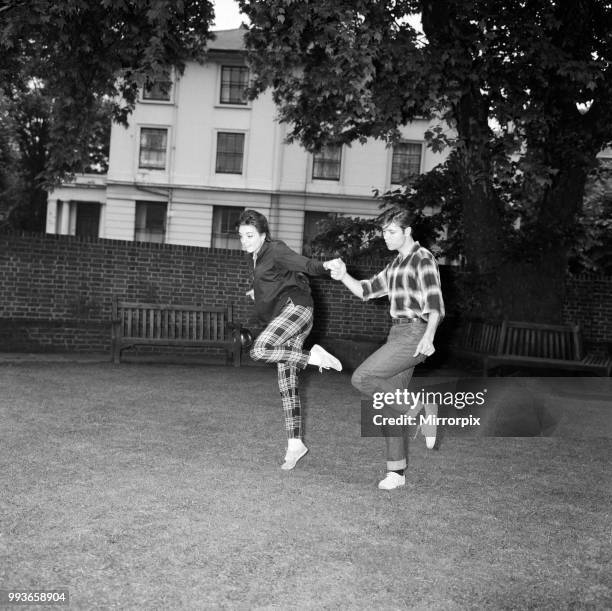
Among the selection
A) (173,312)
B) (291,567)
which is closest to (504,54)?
(173,312)

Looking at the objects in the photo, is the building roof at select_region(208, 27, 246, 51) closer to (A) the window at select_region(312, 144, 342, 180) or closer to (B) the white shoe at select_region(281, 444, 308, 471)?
(A) the window at select_region(312, 144, 342, 180)

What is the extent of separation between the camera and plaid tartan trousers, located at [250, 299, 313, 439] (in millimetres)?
5543

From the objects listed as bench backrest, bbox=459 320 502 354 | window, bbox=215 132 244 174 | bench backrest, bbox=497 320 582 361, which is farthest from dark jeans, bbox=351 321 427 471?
window, bbox=215 132 244 174

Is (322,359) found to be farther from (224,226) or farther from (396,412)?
(224,226)

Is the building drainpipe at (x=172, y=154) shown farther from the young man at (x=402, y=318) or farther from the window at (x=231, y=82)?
the young man at (x=402, y=318)

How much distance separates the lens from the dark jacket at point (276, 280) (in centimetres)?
554

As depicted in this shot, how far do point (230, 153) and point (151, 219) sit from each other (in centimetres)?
487

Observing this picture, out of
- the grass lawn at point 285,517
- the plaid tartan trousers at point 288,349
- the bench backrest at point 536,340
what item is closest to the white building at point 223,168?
the bench backrest at point 536,340

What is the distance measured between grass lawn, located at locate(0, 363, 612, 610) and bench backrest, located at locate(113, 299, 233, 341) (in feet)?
17.7

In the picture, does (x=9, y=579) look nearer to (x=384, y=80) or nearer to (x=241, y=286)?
(x=384, y=80)

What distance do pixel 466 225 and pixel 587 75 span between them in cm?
380

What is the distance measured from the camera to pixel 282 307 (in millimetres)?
5660

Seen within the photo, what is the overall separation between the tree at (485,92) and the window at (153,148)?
21607 millimetres

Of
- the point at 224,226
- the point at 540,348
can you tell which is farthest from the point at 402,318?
the point at 224,226
